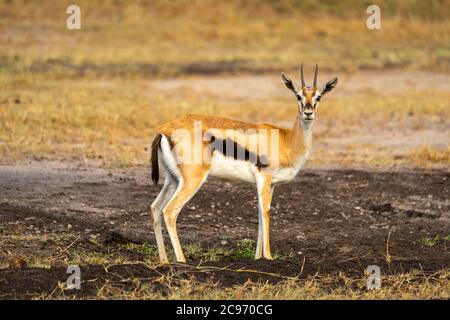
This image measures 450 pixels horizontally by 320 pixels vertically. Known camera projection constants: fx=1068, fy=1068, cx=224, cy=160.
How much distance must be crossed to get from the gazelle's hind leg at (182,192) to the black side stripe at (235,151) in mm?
215

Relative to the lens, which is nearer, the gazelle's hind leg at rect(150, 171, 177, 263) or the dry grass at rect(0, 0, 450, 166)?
the gazelle's hind leg at rect(150, 171, 177, 263)

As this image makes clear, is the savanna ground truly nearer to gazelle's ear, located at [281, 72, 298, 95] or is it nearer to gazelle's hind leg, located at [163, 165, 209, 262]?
gazelle's hind leg, located at [163, 165, 209, 262]

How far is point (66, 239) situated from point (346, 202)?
138 inches

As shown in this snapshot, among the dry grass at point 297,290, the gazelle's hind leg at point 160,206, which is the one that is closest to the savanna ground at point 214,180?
the dry grass at point 297,290

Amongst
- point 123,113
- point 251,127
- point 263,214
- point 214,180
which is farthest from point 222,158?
point 123,113

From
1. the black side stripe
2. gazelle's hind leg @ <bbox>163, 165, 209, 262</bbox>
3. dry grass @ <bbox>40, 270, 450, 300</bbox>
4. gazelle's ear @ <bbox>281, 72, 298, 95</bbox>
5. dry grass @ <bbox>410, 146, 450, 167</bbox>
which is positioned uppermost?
gazelle's ear @ <bbox>281, 72, 298, 95</bbox>

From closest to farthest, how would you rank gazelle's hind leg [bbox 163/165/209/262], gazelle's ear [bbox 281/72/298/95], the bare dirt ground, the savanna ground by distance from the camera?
the bare dirt ground, the savanna ground, gazelle's hind leg [bbox 163/165/209/262], gazelle's ear [bbox 281/72/298/95]

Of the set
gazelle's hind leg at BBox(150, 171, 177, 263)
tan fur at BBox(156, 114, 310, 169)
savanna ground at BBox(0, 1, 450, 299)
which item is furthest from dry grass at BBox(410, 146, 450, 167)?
gazelle's hind leg at BBox(150, 171, 177, 263)

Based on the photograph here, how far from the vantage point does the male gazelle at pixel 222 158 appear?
874 cm

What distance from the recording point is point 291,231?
10.3 metres

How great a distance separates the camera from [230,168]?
29.1 feet

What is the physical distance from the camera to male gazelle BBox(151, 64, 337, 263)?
874 centimetres

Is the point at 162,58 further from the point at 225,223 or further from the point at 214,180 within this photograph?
the point at 225,223

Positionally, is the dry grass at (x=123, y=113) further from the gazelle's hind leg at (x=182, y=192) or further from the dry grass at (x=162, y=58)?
the gazelle's hind leg at (x=182, y=192)
